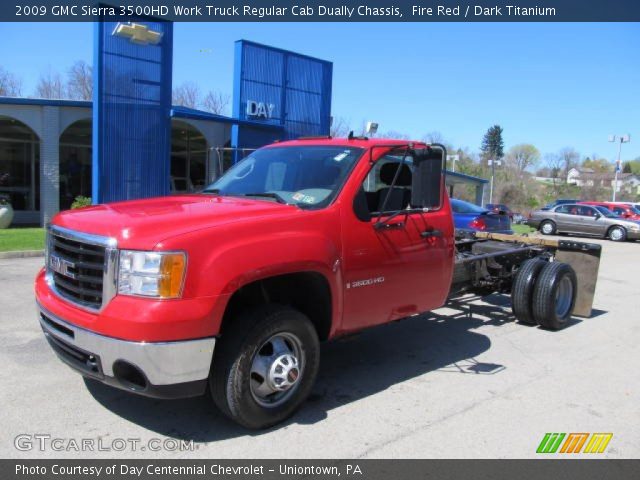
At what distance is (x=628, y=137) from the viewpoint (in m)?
46.8

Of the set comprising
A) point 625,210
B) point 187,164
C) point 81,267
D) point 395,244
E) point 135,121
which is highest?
point 135,121

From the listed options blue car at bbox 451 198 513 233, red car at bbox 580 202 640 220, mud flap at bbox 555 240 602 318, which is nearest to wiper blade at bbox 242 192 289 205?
mud flap at bbox 555 240 602 318

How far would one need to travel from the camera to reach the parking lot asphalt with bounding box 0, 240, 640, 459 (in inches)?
145

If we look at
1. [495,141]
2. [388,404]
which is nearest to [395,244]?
[388,404]

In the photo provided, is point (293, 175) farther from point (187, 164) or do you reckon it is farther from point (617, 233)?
point (617, 233)

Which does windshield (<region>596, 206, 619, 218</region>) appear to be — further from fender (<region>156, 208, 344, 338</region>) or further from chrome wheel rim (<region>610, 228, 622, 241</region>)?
fender (<region>156, 208, 344, 338</region>)

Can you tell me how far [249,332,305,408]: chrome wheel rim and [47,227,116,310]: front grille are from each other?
1.08 metres

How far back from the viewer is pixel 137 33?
14586 millimetres

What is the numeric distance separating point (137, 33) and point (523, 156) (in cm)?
9186

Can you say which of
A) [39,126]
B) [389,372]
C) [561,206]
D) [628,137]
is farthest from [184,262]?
[628,137]

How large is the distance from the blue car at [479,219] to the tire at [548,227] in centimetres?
1382

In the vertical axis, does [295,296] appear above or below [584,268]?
above
